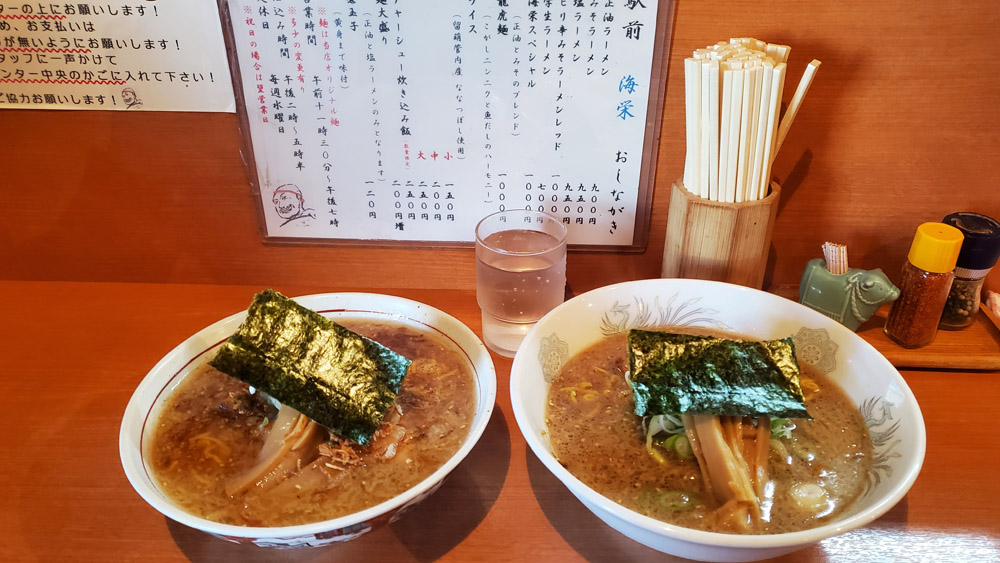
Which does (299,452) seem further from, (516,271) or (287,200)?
(287,200)

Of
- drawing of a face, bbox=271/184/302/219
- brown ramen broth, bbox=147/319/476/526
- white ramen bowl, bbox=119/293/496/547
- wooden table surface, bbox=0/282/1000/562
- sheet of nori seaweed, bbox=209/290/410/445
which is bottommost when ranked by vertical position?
wooden table surface, bbox=0/282/1000/562

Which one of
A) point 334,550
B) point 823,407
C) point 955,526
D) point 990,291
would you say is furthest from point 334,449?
point 990,291

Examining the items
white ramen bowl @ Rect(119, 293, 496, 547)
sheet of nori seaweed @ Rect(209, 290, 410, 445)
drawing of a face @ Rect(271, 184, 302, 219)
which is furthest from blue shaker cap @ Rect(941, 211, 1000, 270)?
drawing of a face @ Rect(271, 184, 302, 219)

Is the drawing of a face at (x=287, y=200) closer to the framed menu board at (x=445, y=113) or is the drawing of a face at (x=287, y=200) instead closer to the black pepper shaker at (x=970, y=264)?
the framed menu board at (x=445, y=113)

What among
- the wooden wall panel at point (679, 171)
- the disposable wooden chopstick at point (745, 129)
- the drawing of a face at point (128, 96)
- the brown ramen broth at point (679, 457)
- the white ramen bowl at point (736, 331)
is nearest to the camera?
the white ramen bowl at point (736, 331)

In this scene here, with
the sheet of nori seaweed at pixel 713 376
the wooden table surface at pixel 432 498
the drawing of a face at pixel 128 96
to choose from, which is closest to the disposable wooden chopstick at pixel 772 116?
the sheet of nori seaweed at pixel 713 376

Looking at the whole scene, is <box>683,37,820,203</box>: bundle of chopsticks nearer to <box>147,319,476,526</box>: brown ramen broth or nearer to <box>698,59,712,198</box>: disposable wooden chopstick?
<box>698,59,712,198</box>: disposable wooden chopstick
